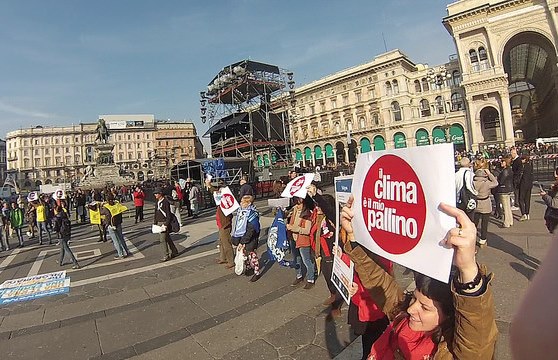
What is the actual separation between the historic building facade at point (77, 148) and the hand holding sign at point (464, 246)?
97.4 metres

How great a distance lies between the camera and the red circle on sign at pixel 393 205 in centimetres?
175

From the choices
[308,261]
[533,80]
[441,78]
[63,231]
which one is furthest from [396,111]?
[308,261]

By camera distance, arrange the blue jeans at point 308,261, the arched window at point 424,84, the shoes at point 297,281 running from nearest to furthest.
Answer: the blue jeans at point 308,261, the shoes at point 297,281, the arched window at point 424,84

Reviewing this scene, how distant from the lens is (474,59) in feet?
151

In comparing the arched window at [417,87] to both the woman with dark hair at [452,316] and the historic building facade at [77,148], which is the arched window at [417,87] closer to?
the historic building facade at [77,148]

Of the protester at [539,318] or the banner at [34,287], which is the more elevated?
the protester at [539,318]

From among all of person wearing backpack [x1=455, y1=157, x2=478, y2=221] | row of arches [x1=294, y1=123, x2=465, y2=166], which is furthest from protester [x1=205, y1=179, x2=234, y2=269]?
row of arches [x1=294, y1=123, x2=465, y2=166]

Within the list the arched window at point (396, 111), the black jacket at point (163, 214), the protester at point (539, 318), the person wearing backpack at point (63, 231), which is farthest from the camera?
the arched window at point (396, 111)

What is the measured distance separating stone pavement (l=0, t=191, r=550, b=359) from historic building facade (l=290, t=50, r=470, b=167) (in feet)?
151

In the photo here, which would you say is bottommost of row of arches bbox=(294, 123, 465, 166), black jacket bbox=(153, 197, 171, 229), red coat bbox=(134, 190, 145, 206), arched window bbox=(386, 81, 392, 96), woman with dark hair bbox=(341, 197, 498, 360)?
woman with dark hair bbox=(341, 197, 498, 360)

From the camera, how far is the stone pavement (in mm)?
3855

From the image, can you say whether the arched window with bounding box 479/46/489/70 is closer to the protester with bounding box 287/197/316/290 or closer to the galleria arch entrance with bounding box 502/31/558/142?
the galleria arch entrance with bounding box 502/31/558/142

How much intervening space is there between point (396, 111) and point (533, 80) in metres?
30.9

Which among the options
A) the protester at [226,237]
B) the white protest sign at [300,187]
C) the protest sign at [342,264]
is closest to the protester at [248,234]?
the protester at [226,237]
